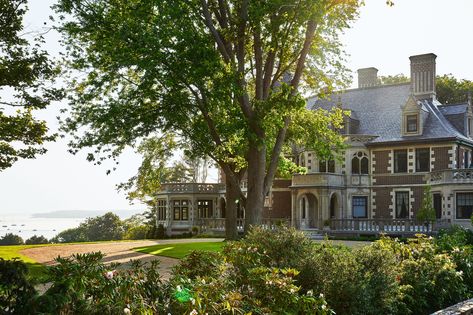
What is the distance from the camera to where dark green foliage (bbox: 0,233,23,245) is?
57.0 metres

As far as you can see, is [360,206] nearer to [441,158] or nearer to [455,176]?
[441,158]

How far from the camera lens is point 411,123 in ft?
133

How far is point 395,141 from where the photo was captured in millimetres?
40438

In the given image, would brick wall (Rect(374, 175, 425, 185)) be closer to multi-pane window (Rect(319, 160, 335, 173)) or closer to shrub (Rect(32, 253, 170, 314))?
multi-pane window (Rect(319, 160, 335, 173))

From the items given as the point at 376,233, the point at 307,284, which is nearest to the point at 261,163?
the point at 307,284

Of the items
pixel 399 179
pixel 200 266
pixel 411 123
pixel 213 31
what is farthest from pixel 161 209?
pixel 200 266

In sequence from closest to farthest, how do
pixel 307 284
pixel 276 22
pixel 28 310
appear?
pixel 28 310
pixel 307 284
pixel 276 22

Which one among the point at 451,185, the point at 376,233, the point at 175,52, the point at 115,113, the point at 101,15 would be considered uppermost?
the point at 101,15

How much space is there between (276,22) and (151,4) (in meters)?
4.74

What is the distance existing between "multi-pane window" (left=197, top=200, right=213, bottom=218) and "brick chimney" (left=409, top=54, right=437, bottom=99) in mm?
20609

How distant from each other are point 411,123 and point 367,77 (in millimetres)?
9968

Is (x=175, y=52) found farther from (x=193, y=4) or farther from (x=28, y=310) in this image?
(x=28, y=310)

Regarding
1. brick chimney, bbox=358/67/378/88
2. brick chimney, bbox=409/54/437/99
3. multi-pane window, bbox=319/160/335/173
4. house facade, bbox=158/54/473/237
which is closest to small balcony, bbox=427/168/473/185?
house facade, bbox=158/54/473/237

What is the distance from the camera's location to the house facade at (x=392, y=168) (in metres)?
37.8
